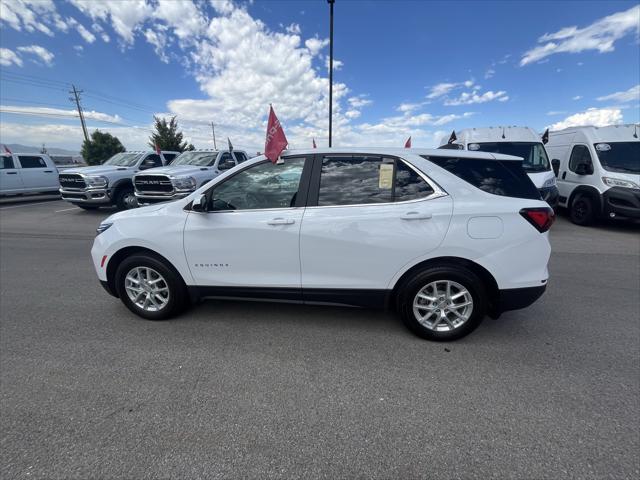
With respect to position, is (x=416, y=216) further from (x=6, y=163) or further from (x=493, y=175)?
(x=6, y=163)

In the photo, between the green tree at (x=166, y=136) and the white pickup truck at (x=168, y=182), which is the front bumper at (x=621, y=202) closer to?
the white pickup truck at (x=168, y=182)

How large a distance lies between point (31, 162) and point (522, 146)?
18.1m

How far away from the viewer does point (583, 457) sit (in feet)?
6.03

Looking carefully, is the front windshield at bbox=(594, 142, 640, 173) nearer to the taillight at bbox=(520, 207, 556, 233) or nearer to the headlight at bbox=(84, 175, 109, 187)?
the taillight at bbox=(520, 207, 556, 233)

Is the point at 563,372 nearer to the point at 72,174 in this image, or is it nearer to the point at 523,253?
the point at 523,253

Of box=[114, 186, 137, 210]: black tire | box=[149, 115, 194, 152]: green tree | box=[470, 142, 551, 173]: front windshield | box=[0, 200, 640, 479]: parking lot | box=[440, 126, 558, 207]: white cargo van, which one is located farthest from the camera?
box=[149, 115, 194, 152]: green tree

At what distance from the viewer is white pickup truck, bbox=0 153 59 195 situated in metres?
12.5

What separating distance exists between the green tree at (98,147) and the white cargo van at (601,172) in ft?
174

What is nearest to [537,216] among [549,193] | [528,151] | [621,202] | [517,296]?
[517,296]

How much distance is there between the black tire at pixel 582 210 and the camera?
8.23 meters

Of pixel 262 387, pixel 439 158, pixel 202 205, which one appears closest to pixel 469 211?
pixel 439 158

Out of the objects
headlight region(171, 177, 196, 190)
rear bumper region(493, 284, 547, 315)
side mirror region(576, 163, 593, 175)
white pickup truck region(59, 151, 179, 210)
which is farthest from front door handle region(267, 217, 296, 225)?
white pickup truck region(59, 151, 179, 210)

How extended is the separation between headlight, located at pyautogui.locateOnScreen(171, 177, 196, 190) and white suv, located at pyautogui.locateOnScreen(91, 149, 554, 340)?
6.21 meters

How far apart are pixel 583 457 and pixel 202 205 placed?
3.27 meters
